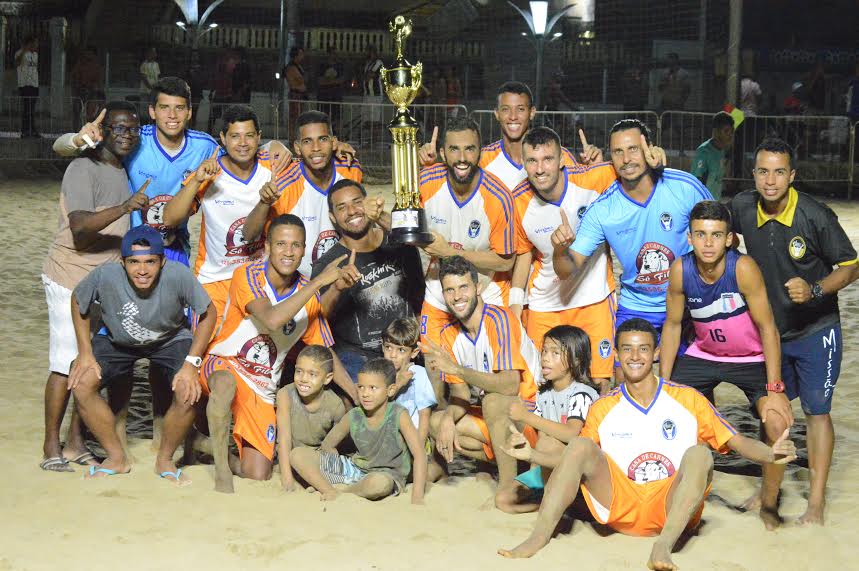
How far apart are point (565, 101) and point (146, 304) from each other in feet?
55.5

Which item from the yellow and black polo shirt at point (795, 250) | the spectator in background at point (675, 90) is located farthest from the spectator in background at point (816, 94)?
the yellow and black polo shirt at point (795, 250)

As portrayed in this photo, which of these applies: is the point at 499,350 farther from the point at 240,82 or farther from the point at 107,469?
the point at 240,82

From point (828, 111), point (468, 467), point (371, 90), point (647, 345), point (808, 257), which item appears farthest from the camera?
point (828, 111)

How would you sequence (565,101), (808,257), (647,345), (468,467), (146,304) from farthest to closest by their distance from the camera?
1. (565,101)
2. (468,467)
3. (146,304)
4. (808,257)
5. (647,345)

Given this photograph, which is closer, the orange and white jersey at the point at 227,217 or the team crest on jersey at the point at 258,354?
the team crest on jersey at the point at 258,354

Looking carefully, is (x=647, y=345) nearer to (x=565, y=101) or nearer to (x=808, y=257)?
(x=808, y=257)

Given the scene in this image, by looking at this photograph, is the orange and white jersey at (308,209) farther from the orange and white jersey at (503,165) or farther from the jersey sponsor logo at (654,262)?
the jersey sponsor logo at (654,262)

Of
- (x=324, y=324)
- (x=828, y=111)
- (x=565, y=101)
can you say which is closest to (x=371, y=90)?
(x=565, y=101)

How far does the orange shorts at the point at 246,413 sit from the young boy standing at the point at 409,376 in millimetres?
771

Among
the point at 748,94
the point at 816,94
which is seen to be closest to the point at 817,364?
the point at 748,94

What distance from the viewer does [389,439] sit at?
585 cm

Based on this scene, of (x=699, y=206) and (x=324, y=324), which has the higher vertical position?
(x=699, y=206)

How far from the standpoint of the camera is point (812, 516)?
542 centimetres

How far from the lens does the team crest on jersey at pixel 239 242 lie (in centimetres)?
666
